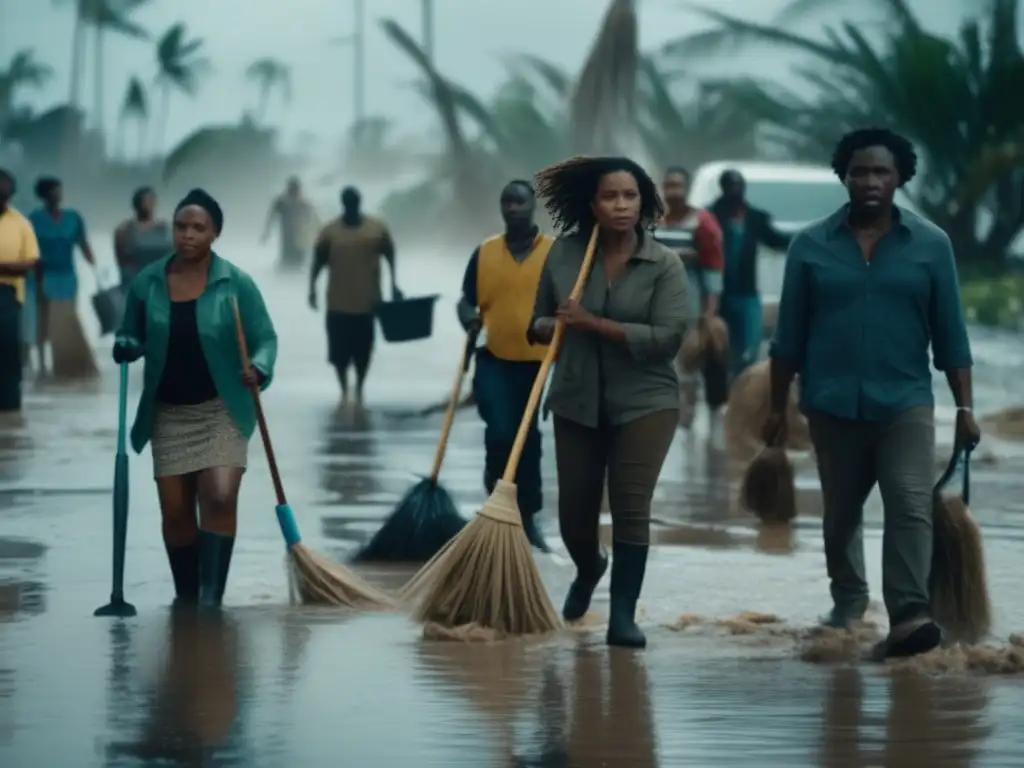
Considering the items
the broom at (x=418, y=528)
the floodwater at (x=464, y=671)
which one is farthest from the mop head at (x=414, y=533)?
the floodwater at (x=464, y=671)

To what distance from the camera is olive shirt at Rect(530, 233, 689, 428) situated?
947 centimetres

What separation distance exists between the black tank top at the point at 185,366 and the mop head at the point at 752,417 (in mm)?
6032

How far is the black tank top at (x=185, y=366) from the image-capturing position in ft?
33.5

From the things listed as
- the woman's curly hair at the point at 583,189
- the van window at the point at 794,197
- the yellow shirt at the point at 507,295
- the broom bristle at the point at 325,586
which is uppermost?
the van window at the point at 794,197

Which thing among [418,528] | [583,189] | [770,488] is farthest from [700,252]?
[583,189]

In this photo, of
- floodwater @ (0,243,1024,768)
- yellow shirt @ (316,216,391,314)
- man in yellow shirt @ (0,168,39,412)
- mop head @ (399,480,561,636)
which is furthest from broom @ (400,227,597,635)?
yellow shirt @ (316,216,391,314)

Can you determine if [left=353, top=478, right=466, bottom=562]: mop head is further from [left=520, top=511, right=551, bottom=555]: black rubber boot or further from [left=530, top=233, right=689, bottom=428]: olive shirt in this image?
[left=530, top=233, right=689, bottom=428]: olive shirt

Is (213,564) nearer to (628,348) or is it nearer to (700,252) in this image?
(628,348)

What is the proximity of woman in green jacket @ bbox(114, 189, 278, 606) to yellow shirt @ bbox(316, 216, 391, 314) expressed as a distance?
968 cm

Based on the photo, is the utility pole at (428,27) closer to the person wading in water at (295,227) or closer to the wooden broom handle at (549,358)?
the person wading in water at (295,227)

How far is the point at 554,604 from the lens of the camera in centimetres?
1049

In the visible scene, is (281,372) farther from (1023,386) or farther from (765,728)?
(765,728)

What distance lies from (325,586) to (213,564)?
40 cm

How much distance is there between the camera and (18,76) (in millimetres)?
91875
